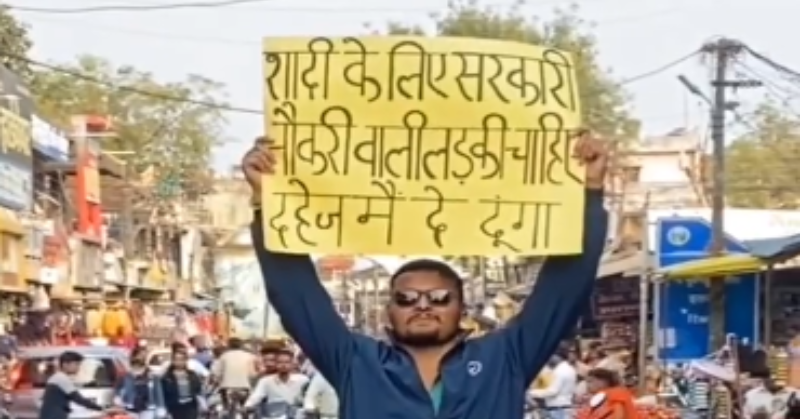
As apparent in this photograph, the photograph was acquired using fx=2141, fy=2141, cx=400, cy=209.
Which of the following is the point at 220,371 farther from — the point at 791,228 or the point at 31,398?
the point at 791,228

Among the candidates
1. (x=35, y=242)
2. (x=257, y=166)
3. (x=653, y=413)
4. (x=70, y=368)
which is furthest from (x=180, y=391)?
(x=257, y=166)

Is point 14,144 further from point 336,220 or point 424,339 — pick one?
point 424,339

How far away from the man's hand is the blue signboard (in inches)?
988

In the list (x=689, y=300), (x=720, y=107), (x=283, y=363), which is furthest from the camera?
(x=720, y=107)

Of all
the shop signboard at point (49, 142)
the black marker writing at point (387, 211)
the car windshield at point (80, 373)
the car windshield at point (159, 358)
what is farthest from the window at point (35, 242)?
the black marker writing at point (387, 211)

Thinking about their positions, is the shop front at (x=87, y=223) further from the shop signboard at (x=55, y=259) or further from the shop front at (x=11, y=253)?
the shop front at (x=11, y=253)

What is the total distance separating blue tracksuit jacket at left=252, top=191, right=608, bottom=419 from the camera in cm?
519

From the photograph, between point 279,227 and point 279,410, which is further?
point 279,410

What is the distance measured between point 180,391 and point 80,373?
1601mm

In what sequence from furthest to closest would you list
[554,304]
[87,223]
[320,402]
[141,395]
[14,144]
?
[87,223] < [14,144] < [141,395] < [320,402] < [554,304]

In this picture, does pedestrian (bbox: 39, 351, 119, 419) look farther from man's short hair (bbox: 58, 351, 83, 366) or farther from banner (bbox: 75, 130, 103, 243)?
banner (bbox: 75, 130, 103, 243)

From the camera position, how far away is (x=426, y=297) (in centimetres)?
528

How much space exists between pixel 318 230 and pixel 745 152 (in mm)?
73546

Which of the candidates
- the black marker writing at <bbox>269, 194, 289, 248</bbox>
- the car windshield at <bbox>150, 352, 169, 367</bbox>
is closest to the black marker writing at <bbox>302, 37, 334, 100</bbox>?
the black marker writing at <bbox>269, 194, 289, 248</bbox>
